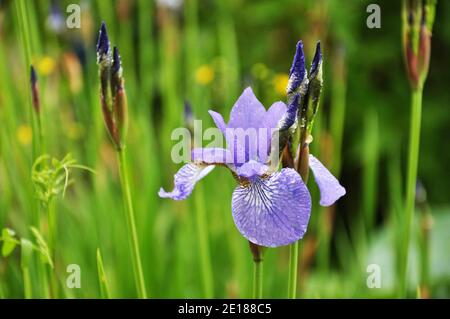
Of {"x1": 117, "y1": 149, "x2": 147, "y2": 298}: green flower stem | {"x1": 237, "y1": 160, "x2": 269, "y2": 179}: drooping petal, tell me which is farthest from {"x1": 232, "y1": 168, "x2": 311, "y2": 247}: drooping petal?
{"x1": 117, "y1": 149, "x2": 147, "y2": 298}: green flower stem

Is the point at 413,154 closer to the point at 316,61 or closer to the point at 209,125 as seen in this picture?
the point at 316,61

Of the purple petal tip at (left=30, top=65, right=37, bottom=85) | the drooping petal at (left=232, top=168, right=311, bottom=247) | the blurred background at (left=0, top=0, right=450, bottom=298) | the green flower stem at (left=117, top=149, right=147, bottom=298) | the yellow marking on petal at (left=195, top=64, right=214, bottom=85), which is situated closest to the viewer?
the drooping petal at (left=232, top=168, right=311, bottom=247)

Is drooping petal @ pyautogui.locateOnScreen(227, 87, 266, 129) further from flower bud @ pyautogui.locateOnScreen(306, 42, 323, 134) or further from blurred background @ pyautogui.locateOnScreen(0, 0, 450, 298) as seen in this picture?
blurred background @ pyautogui.locateOnScreen(0, 0, 450, 298)

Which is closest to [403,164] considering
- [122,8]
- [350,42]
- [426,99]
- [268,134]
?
[426,99]

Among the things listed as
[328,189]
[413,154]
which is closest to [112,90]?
[328,189]

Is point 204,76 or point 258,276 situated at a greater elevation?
point 204,76

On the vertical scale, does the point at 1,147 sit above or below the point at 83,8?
below

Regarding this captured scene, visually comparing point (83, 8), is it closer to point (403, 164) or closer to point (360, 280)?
point (360, 280)
